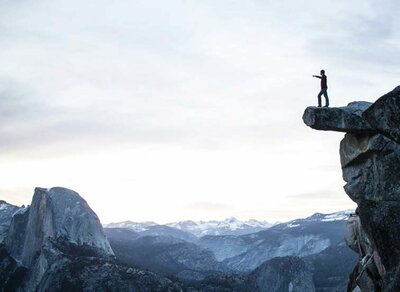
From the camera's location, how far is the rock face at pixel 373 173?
117 ft

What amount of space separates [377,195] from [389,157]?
3.39 metres

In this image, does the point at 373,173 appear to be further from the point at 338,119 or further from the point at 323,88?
the point at 323,88

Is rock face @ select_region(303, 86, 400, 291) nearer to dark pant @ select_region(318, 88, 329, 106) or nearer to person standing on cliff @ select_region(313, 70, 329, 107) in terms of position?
dark pant @ select_region(318, 88, 329, 106)

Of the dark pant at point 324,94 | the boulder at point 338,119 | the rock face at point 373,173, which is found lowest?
the rock face at point 373,173

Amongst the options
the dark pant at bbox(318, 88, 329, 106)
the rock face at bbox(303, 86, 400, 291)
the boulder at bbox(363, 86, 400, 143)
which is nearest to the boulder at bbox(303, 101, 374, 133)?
the rock face at bbox(303, 86, 400, 291)

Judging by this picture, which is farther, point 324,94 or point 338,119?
point 324,94

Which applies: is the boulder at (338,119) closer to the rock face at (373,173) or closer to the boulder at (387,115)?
the rock face at (373,173)

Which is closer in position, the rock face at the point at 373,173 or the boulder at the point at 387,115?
the rock face at the point at 373,173

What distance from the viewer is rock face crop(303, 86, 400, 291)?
1406 inches

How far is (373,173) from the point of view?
44.2m

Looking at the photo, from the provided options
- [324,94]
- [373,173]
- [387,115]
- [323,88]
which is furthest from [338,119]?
[387,115]

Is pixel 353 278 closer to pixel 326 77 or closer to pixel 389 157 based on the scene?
pixel 389 157

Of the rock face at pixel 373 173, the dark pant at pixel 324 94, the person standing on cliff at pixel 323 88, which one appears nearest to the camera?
the rock face at pixel 373 173

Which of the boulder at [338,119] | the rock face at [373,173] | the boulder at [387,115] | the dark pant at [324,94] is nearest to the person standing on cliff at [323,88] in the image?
the dark pant at [324,94]
